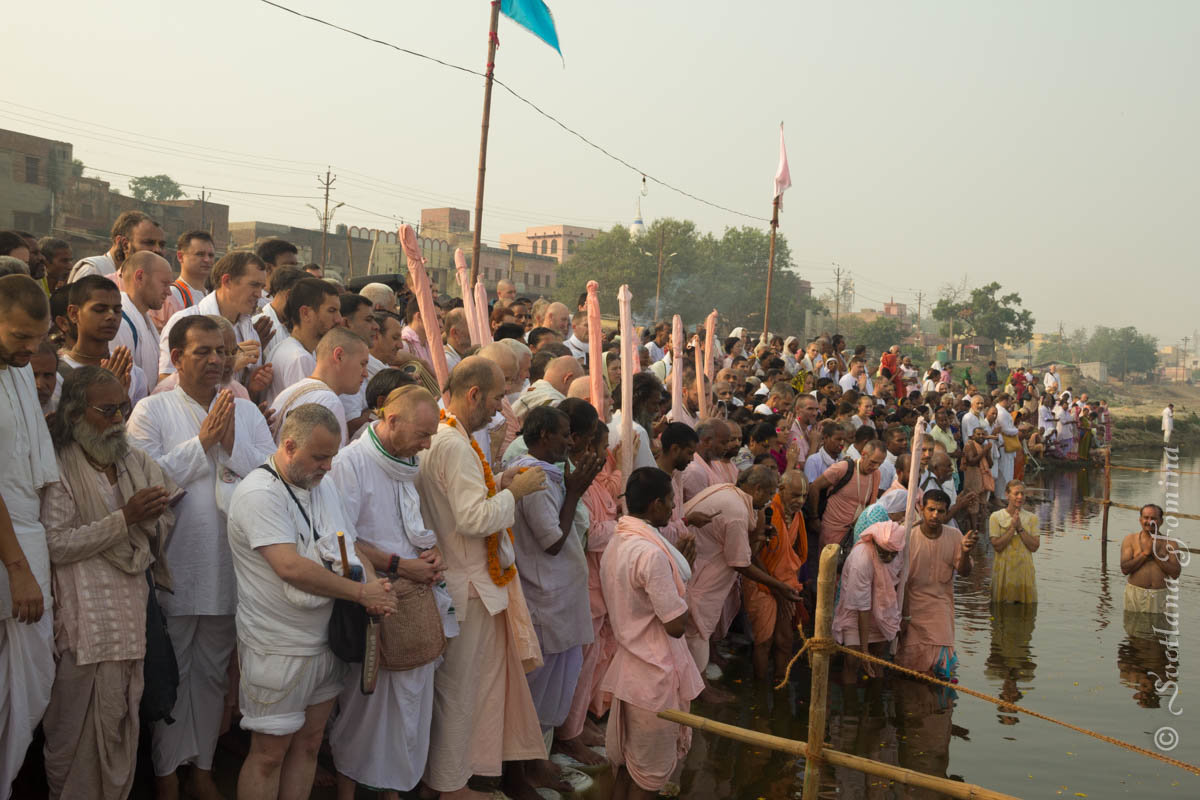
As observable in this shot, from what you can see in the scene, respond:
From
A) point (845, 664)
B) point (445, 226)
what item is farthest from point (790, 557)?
point (445, 226)

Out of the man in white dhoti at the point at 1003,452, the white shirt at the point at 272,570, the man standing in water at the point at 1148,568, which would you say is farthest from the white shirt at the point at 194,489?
the man in white dhoti at the point at 1003,452

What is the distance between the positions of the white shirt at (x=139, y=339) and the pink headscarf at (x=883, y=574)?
211 inches

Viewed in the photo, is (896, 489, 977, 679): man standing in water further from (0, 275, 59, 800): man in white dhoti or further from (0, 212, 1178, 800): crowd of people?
(0, 275, 59, 800): man in white dhoti

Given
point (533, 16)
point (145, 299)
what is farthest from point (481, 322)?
point (533, 16)

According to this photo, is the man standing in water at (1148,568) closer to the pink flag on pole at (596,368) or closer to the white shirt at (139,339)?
the pink flag on pole at (596,368)

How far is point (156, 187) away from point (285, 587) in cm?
9023

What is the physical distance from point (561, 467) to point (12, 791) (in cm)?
272

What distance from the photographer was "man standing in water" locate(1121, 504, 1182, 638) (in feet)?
37.0

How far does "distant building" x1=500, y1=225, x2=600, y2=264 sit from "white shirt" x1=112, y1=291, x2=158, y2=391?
93.5m

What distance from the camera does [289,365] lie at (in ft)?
17.9

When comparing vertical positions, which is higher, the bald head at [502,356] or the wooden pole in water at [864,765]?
the bald head at [502,356]

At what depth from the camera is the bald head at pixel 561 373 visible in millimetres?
6711

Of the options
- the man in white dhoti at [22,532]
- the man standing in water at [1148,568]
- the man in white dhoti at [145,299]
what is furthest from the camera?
the man standing in water at [1148,568]

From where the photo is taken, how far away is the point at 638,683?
5.18 m
